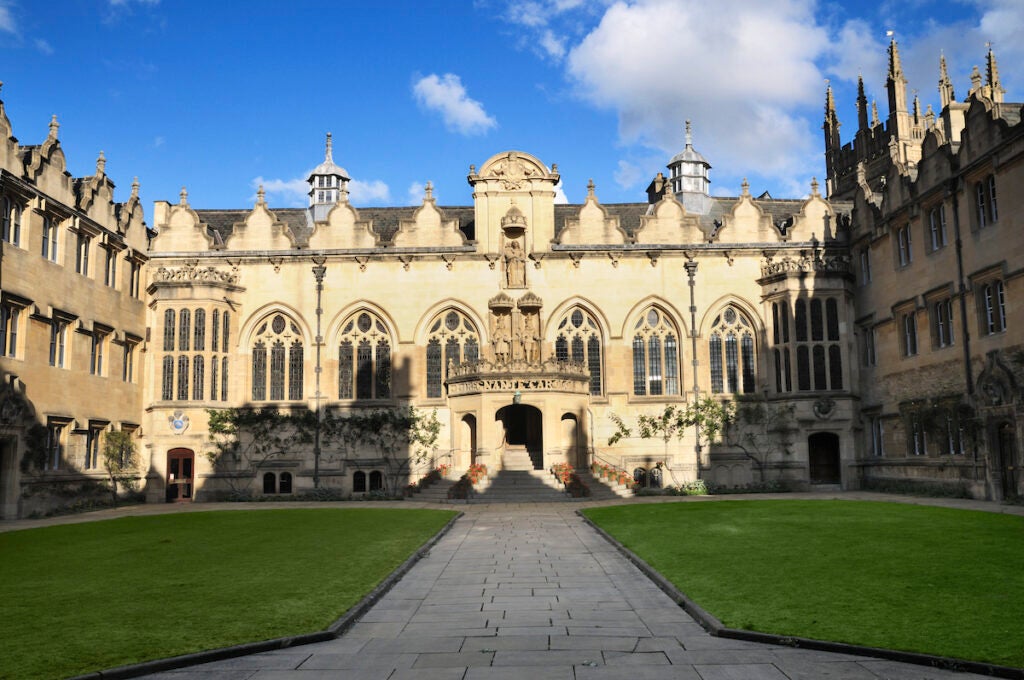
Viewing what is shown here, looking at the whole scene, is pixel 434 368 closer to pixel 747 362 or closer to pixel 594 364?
pixel 594 364

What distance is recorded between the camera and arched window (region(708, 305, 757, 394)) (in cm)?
3928

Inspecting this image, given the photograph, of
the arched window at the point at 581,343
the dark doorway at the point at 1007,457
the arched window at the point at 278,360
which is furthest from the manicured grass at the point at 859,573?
the arched window at the point at 278,360

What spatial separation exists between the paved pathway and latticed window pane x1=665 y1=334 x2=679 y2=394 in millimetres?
25136

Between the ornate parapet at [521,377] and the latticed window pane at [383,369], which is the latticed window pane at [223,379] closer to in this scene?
the latticed window pane at [383,369]

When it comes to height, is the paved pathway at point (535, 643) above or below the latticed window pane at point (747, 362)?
below

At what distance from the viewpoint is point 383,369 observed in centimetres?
3978

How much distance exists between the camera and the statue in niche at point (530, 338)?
37.8 metres

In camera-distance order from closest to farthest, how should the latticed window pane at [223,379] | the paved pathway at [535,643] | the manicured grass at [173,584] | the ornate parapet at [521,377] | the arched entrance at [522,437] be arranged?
the paved pathway at [535,643] → the manicured grass at [173,584] → the ornate parapet at [521,377] → the arched entrance at [522,437] → the latticed window pane at [223,379]

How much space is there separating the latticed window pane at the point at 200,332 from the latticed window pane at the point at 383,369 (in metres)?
7.87

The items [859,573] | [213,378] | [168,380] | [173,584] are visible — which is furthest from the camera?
[213,378]

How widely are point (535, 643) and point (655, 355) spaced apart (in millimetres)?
31130

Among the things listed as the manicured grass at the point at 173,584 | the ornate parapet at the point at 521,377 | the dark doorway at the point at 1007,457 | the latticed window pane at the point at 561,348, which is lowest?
the manicured grass at the point at 173,584

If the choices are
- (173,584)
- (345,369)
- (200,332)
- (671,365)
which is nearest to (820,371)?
(671,365)

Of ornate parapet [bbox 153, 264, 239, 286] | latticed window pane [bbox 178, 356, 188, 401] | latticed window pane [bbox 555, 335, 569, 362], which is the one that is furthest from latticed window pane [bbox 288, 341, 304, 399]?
latticed window pane [bbox 555, 335, 569, 362]
